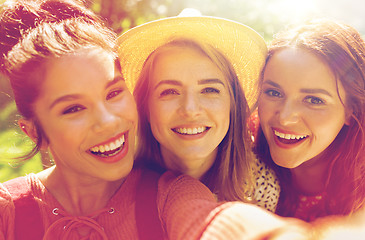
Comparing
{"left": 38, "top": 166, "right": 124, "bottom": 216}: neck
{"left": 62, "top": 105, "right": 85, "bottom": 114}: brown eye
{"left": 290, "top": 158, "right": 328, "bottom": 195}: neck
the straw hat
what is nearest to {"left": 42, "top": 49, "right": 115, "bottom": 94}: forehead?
{"left": 62, "top": 105, "right": 85, "bottom": 114}: brown eye

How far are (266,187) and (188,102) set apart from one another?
934 millimetres

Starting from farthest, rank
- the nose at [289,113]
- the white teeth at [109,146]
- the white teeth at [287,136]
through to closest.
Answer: the white teeth at [287,136]
the nose at [289,113]
the white teeth at [109,146]

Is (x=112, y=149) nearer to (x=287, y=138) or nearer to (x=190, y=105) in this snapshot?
(x=190, y=105)

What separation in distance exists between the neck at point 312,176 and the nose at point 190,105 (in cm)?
108

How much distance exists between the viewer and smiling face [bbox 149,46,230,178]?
5.57 ft

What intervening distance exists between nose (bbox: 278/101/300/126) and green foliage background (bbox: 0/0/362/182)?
67 centimetres

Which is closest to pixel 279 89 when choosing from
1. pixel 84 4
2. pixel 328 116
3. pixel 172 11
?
pixel 328 116

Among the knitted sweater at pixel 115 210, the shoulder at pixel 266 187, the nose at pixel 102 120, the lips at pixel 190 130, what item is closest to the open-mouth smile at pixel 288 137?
the shoulder at pixel 266 187

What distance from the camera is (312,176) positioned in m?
2.31

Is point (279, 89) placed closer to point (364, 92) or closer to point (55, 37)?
point (364, 92)

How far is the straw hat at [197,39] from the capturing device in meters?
1.73

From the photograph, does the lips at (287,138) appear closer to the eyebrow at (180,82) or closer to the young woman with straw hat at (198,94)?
the young woman with straw hat at (198,94)

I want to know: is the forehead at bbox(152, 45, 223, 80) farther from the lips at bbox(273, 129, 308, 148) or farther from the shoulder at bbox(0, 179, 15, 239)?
the shoulder at bbox(0, 179, 15, 239)

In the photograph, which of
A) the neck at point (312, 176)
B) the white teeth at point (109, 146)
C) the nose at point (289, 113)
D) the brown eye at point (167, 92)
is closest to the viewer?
the white teeth at point (109, 146)
